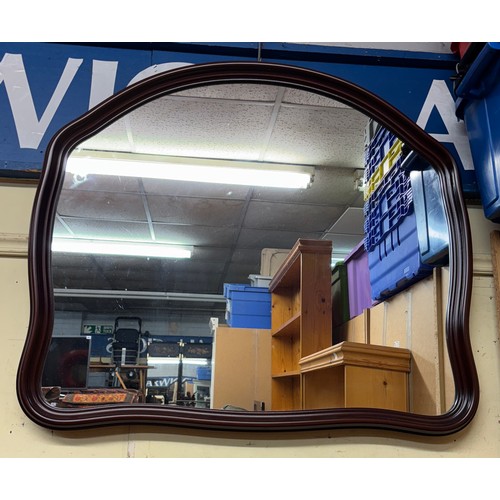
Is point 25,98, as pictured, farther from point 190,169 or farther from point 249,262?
point 249,262

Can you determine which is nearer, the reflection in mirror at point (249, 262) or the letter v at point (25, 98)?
the reflection in mirror at point (249, 262)

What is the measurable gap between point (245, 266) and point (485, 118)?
0.55 m

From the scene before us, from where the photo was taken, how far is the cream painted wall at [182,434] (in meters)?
0.92

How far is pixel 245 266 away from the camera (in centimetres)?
103

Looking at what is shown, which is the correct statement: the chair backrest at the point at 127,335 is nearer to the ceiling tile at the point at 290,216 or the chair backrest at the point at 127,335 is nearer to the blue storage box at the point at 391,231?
the ceiling tile at the point at 290,216

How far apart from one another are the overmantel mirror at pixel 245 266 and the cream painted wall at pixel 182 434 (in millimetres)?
35

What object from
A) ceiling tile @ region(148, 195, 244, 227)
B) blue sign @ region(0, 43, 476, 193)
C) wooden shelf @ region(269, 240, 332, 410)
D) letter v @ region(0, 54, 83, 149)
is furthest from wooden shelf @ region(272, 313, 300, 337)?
letter v @ region(0, 54, 83, 149)

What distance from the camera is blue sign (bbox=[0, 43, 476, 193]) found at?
1.08m

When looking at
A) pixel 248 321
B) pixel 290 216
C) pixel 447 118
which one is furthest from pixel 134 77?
pixel 447 118

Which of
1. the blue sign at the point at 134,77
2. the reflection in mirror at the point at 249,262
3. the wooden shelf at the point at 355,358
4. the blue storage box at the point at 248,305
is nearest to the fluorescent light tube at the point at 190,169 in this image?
the reflection in mirror at the point at 249,262

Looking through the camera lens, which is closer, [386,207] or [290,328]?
[290,328]
